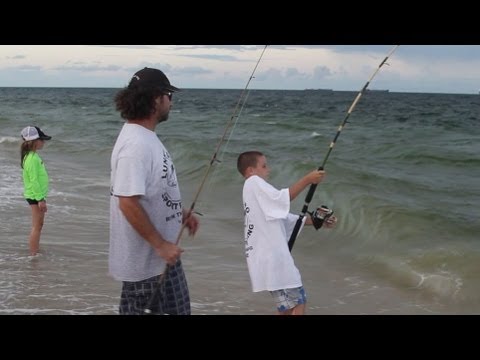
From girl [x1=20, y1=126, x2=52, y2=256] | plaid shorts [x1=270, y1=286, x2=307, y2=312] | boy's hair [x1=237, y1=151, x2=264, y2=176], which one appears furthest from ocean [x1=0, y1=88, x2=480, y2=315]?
boy's hair [x1=237, y1=151, x2=264, y2=176]

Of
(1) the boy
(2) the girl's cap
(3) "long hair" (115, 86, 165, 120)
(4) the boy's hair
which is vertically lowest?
(1) the boy

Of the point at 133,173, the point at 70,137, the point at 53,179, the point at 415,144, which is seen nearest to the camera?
the point at 133,173

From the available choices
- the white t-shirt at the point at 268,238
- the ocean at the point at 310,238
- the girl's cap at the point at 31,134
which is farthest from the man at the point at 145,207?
the girl's cap at the point at 31,134

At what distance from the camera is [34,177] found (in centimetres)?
663

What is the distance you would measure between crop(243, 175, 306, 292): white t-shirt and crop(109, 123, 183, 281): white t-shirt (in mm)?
889

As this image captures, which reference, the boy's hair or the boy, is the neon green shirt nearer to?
the boy's hair

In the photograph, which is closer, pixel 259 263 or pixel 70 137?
pixel 259 263

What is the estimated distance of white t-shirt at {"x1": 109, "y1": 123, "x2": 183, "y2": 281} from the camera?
111 inches

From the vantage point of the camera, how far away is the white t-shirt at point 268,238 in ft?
12.7

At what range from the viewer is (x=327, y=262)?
7184 millimetres

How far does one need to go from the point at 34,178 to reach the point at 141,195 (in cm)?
414

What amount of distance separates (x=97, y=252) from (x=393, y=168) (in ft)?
29.5
